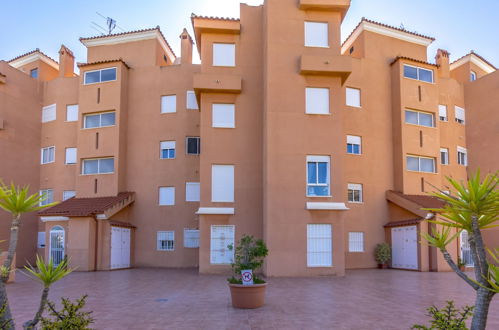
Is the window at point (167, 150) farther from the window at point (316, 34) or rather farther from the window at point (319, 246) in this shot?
the window at point (319, 246)

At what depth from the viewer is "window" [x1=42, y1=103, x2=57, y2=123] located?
30.1 m

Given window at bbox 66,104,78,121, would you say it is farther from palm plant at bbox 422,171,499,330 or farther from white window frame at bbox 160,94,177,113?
palm plant at bbox 422,171,499,330

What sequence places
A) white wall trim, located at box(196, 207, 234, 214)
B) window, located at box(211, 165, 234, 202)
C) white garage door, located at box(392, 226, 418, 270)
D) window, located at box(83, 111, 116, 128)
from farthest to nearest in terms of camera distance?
window, located at box(83, 111, 116, 128) < white garage door, located at box(392, 226, 418, 270) < window, located at box(211, 165, 234, 202) < white wall trim, located at box(196, 207, 234, 214)

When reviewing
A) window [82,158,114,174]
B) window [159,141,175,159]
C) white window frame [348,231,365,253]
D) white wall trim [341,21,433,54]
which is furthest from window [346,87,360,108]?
window [82,158,114,174]

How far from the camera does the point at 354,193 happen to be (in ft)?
85.1

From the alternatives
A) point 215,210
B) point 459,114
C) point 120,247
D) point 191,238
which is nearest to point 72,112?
point 120,247

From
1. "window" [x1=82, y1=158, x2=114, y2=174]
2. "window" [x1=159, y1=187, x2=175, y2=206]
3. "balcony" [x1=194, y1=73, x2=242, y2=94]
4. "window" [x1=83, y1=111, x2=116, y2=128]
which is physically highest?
"balcony" [x1=194, y1=73, x2=242, y2=94]

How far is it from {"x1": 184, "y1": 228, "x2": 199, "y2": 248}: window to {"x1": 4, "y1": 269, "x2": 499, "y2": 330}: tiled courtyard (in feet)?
21.5

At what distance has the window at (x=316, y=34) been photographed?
72.5 ft

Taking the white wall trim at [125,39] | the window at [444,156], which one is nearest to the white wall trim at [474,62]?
the window at [444,156]

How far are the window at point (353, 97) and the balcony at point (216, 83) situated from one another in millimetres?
7366

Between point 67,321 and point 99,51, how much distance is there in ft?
87.2

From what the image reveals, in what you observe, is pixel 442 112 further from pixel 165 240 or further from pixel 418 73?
pixel 165 240

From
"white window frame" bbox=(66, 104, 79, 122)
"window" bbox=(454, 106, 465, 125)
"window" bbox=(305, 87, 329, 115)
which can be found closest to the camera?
"window" bbox=(305, 87, 329, 115)
